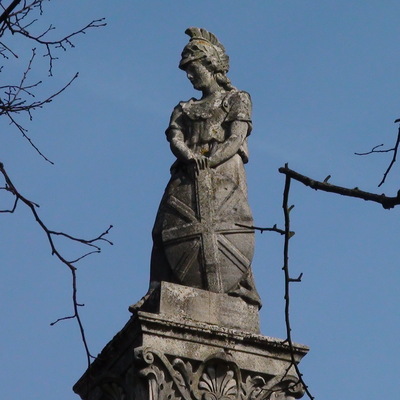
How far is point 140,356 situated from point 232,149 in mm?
2532

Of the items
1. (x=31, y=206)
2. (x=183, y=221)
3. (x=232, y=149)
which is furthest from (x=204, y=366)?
(x=31, y=206)

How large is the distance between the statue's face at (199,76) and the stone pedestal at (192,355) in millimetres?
2470

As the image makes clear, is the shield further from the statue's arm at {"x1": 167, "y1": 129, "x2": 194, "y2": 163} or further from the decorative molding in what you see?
the decorative molding

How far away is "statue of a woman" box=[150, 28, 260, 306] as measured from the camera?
12.5 metres

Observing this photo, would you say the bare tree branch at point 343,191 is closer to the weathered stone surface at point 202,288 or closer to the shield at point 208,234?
the weathered stone surface at point 202,288

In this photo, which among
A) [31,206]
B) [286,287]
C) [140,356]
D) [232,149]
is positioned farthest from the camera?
[232,149]

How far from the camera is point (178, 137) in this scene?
13500mm

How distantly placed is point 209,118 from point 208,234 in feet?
4.66

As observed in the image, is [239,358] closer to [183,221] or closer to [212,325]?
[212,325]

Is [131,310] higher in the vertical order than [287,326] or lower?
higher

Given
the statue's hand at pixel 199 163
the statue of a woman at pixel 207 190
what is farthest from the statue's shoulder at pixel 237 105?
the statue's hand at pixel 199 163

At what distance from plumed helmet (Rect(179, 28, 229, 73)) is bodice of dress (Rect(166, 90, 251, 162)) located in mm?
391

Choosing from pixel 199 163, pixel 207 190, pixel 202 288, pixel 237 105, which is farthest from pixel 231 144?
pixel 202 288

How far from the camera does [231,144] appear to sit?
1332 centimetres
